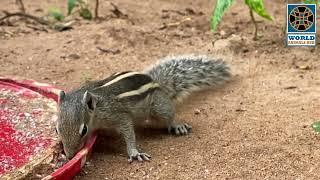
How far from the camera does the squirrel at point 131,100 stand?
372 cm

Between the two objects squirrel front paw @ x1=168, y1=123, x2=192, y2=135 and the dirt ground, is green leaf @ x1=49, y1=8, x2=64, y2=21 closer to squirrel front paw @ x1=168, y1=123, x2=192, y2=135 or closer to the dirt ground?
the dirt ground

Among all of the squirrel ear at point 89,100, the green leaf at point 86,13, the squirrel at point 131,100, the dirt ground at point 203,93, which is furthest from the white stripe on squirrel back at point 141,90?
the green leaf at point 86,13

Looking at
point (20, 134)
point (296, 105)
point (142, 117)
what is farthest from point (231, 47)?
point (20, 134)

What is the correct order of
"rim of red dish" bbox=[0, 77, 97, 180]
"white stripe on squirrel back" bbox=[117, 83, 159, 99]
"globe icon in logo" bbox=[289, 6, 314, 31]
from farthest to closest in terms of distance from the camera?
"globe icon in logo" bbox=[289, 6, 314, 31] < "white stripe on squirrel back" bbox=[117, 83, 159, 99] < "rim of red dish" bbox=[0, 77, 97, 180]

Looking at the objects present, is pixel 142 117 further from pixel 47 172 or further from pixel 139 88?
pixel 47 172

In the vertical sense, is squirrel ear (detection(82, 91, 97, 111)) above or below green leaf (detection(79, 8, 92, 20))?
below

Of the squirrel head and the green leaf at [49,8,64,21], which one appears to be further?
the green leaf at [49,8,64,21]

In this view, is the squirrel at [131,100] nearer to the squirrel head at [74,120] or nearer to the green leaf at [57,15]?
the squirrel head at [74,120]

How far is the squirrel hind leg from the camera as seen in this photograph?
4.34m

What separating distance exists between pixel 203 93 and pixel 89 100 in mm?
1452

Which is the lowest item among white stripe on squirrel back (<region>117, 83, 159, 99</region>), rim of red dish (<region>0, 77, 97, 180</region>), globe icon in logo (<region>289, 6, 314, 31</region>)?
rim of red dish (<region>0, 77, 97, 180</region>)

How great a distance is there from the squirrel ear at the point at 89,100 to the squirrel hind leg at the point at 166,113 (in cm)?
56

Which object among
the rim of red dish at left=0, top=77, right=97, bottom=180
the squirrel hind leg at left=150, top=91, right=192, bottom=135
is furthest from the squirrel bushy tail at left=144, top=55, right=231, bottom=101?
the rim of red dish at left=0, top=77, right=97, bottom=180

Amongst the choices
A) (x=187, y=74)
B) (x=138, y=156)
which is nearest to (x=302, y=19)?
(x=187, y=74)
